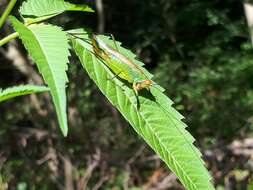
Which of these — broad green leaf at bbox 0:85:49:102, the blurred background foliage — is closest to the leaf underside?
broad green leaf at bbox 0:85:49:102

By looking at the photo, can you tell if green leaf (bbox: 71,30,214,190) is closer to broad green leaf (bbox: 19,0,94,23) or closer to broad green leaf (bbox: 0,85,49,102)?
broad green leaf (bbox: 19,0,94,23)

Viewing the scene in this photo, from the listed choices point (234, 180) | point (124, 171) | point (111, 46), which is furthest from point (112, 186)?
point (111, 46)

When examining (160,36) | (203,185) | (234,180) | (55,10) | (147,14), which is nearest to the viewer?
(203,185)

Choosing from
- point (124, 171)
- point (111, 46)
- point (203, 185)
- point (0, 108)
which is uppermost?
point (111, 46)

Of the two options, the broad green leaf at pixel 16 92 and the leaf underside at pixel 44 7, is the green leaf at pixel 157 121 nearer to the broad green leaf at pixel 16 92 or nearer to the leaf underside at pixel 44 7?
the leaf underside at pixel 44 7

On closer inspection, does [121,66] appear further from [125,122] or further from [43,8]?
[125,122]

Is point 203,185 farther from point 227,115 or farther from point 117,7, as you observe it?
point 117,7

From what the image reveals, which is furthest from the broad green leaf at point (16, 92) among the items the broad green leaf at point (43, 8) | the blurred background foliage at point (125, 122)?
the blurred background foliage at point (125, 122)
